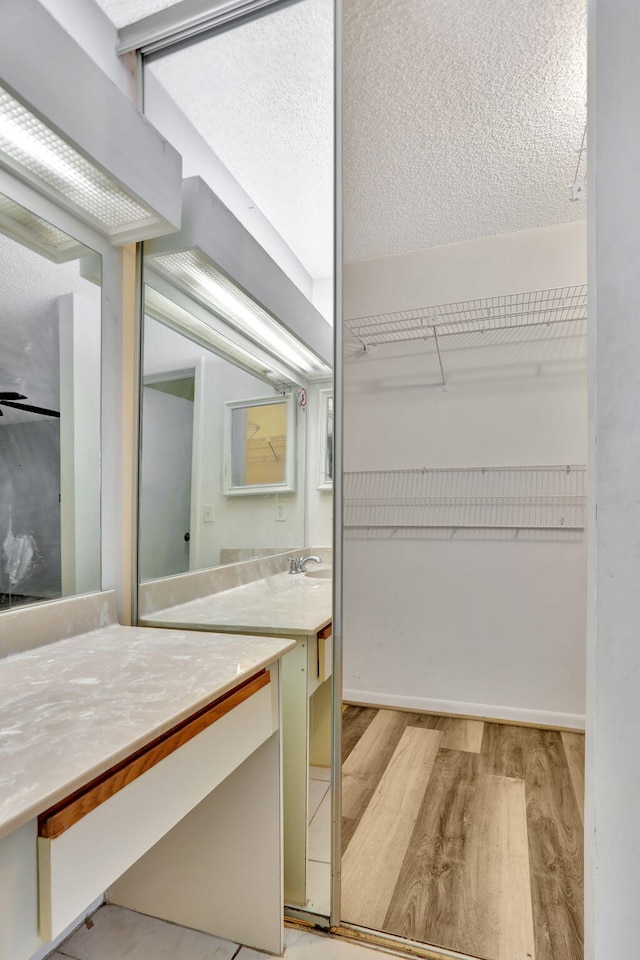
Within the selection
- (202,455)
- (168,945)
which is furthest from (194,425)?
(168,945)

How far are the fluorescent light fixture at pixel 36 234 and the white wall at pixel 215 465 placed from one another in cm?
30

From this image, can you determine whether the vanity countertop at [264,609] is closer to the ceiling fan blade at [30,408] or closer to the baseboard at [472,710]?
the ceiling fan blade at [30,408]

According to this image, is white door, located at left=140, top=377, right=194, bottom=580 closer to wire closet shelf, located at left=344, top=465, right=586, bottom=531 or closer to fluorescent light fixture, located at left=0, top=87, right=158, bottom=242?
fluorescent light fixture, located at left=0, top=87, right=158, bottom=242

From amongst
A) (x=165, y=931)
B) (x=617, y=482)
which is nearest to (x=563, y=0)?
(x=617, y=482)

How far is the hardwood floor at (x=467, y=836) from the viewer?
1.28 m

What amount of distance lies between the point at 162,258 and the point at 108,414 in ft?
1.63

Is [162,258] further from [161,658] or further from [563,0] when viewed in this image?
[563,0]

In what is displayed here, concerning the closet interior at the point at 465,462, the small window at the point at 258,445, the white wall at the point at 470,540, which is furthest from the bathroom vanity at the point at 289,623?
the white wall at the point at 470,540

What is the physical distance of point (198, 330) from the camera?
1551 millimetres

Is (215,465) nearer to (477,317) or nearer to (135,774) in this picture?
(135,774)

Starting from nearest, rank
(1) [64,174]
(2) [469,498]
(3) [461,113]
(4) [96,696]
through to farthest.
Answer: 1. (4) [96,696]
2. (1) [64,174]
3. (3) [461,113]
4. (2) [469,498]

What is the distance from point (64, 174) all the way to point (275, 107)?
2.09ft

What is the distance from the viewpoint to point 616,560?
2.95 feet

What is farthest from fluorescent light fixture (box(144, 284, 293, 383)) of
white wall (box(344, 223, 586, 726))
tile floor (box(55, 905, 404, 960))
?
tile floor (box(55, 905, 404, 960))
